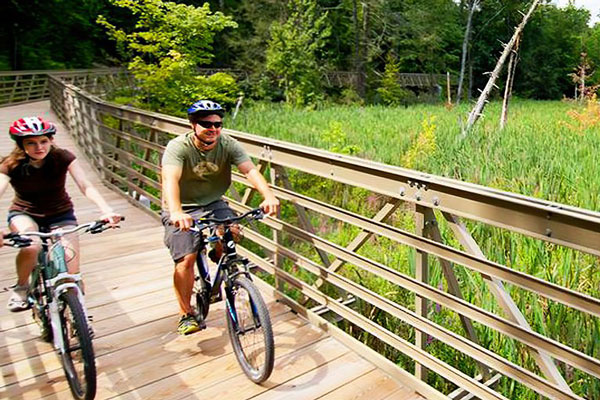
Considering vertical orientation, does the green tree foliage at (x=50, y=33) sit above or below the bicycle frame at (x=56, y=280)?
above

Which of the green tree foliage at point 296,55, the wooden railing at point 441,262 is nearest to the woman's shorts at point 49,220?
the wooden railing at point 441,262

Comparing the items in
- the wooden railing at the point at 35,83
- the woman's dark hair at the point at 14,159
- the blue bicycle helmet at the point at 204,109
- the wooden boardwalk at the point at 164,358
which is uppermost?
the wooden railing at the point at 35,83

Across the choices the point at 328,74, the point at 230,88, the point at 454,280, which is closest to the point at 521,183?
the point at 454,280

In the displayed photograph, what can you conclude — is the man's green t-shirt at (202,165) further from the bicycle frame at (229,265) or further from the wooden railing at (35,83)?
the wooden railing at (35,83)

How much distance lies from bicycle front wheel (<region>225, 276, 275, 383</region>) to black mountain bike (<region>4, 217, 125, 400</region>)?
0.80 metres

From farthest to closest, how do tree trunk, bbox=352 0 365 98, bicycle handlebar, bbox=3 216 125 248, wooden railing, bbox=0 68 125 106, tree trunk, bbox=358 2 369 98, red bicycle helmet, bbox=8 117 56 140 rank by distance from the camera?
tree trunk, bbox=358 2 369 98, tree trunk, bbox=352 0 365 98, wooden railing, bbox=0 68 125 106, red bicycle helmet, bbox=8 117 56 140, bicycle handlebar, bbox=3 216 125 248

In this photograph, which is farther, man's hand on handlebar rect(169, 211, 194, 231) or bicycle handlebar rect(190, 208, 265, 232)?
bicycle handlebar rect(190, 208, 265, 232)

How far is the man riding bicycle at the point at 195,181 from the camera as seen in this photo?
3.01 metres

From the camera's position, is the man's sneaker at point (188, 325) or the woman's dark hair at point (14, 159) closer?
the woman's dark hair at point (14, 159)

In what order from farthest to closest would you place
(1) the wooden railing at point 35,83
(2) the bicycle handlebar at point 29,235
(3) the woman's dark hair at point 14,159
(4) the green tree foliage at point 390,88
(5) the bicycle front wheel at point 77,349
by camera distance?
(4) the green tree foliage at point 390,88 < (1) the wooden railing at point 35,83 < (3) the woman's dark hair at point 14,159 < (5) the bicycle front wheel at point 77,349 < (2) the bicycle handlebar at point 29,235

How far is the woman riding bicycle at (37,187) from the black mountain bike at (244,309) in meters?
0.69

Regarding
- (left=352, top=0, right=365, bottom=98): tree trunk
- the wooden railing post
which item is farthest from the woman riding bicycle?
(left=352, top=0, right=365, bottom=98): tree trunk

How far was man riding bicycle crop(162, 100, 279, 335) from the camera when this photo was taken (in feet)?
9.87

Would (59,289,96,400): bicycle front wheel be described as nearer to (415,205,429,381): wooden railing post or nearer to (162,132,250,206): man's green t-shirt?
(162,132,250,206): man's green t-shirt
